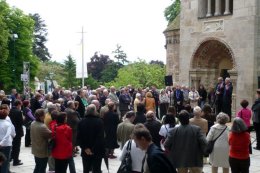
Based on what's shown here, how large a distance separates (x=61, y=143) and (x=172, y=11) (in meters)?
33.3

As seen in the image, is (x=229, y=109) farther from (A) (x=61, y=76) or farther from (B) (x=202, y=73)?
(A) (x=61, y=76)

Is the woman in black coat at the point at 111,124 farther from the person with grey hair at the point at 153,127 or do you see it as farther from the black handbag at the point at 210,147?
the black handbag at the point at 210,147

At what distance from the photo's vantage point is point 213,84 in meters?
24.0

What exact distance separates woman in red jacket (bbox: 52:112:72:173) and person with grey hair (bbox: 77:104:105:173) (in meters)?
0.35

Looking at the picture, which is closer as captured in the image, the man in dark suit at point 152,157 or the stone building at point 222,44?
the man in dark suit at point 152,157

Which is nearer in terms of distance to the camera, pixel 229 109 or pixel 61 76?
pixel 229 109

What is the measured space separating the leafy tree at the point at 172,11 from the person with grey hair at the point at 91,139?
3157cm

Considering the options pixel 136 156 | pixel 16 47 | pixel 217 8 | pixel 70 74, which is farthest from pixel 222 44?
pixel 70 74

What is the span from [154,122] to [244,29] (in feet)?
40.7

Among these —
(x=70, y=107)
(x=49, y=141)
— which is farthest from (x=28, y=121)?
(x=49, y=141)

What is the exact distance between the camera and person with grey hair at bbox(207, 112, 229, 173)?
9.15 metres

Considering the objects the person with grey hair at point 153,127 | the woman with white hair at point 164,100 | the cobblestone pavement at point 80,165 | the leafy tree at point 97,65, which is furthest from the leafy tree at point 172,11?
the leafy tree at point 97,65

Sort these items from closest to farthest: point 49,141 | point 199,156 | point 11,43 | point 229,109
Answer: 1. point 199,156
2. point 49,141
3. point 229,109
4. point 11,43

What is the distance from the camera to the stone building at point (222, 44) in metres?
20.3
